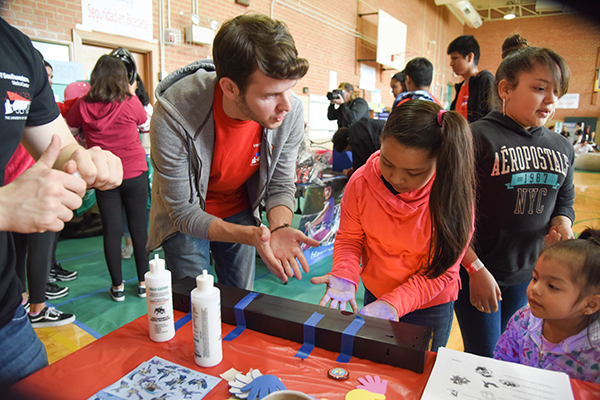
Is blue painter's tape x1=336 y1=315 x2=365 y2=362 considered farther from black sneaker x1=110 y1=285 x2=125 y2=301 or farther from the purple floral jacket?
black sneaker x1=110 y1=285 x2=125 y2=301

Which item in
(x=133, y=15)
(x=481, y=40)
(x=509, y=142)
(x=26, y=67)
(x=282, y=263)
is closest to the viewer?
(x=26, y=67)

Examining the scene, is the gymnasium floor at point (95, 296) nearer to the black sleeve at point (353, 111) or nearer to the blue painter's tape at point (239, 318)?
the blue painter's tape at point (239, 318)

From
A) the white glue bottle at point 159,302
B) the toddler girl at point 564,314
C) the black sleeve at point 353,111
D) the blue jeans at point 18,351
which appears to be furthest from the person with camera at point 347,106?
the blue jeans at point 18,351

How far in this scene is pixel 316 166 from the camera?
309 cm

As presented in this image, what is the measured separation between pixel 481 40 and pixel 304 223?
13350 mm

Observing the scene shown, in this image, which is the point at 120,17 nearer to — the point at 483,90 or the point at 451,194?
the point at 483,90

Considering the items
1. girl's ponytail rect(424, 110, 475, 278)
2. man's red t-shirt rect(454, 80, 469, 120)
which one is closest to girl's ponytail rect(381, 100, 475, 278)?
girl's ponytail rect(424, 110, 475, 278)

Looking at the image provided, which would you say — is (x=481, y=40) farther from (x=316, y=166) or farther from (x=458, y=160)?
(x=458, y=160)

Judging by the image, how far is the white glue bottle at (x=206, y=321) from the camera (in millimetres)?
734

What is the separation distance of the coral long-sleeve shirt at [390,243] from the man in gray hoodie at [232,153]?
18 cm

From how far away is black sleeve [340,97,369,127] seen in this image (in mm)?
4305

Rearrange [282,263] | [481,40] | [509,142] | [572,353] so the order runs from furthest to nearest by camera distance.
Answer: [481,40] → [509,142] → [282,263] → [572,353]

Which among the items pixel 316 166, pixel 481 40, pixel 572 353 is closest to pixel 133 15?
pixel 316 166

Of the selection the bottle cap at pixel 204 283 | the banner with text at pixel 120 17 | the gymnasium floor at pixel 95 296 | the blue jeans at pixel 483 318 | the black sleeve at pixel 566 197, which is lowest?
the gymnasium floor at pixel 95 296
